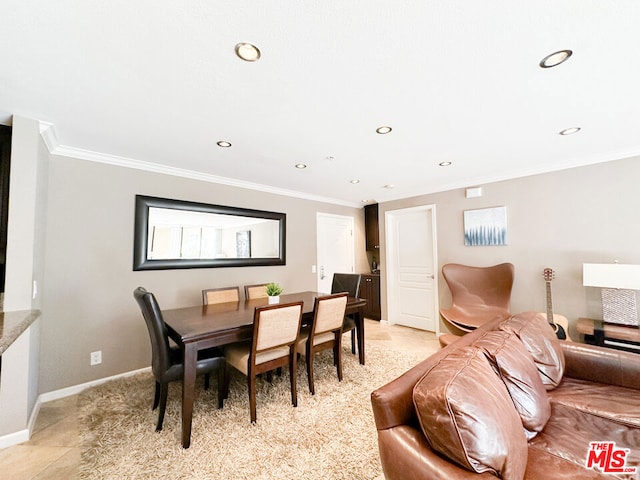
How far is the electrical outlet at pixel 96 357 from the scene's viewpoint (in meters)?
2.60

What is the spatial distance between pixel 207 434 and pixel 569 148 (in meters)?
4.27

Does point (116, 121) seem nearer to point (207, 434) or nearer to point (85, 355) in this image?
point (85, 355)

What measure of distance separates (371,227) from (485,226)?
89.1 inches

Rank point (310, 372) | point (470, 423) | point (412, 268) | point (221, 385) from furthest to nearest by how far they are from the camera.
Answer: point (412, 268), point (310, 372), point (221, 385), point (470, 423)

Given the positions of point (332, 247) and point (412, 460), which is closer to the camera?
point (412, 460)

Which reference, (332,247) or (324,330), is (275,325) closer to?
(324,330)

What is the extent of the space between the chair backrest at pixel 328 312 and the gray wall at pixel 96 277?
5.77 feet

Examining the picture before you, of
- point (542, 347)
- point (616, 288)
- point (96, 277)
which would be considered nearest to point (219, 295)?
point (96, 277)

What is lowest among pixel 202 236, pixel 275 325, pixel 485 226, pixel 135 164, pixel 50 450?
pixel 50 450

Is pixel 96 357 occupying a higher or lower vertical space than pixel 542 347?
lower

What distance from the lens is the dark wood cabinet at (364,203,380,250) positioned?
5430mm

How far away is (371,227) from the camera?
552cm

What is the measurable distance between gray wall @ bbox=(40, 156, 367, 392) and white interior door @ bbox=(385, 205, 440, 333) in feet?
10.6

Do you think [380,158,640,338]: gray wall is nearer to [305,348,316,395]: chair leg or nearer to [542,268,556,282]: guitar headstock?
[542,268,556,282]: guitar headstock
